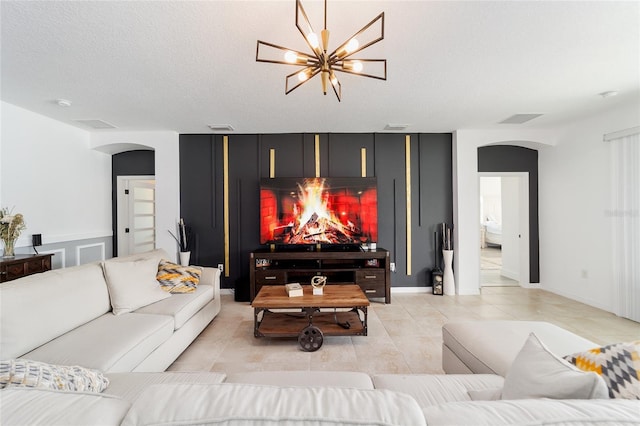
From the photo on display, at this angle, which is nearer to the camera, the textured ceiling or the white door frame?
the textured ceiling

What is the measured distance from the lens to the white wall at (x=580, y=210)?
3598mm

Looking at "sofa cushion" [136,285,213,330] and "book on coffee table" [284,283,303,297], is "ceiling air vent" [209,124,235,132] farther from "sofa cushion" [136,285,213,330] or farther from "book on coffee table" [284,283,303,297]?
"book on coffee table" [284,283,303,297]

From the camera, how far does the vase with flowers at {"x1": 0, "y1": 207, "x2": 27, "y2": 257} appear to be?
9.93ft

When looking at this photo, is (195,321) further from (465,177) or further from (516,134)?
(516,134)

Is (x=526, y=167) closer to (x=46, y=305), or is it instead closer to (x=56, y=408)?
(x=56, y=408)

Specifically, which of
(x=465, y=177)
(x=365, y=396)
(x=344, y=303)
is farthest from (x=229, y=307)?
(x=465, y=177)

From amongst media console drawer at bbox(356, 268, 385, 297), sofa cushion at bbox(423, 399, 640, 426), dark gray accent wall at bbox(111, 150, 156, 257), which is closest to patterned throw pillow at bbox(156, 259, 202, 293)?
media console drawer at bbox(356, 268, 385, 297)

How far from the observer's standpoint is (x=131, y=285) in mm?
2420

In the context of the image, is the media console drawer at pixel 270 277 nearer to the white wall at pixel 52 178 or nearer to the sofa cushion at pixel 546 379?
the white wall at pixel 52 178

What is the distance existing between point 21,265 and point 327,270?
3403 mm

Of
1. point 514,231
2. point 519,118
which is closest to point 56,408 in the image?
point 519,118

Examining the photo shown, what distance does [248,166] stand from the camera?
14.7 feet

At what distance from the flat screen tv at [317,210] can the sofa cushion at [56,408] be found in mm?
3634

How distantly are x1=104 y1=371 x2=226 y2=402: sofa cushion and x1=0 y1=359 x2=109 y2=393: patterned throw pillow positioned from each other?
4.4 inches
